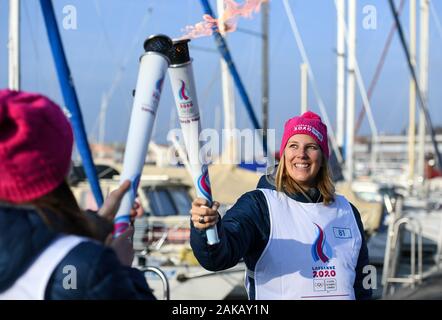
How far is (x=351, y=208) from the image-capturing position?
3.37 m

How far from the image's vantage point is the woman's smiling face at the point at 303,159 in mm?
3270

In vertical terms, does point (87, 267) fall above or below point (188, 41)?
below

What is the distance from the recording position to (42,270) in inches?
63.0

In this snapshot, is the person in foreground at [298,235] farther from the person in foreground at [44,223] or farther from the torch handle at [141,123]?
the person in foreground at [44,223]

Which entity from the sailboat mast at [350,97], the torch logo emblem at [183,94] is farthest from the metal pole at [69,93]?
the sailboat mast at [350,97]

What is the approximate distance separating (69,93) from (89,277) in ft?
18.9

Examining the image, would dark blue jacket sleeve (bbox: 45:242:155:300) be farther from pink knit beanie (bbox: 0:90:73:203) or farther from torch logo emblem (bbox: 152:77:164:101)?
torch logo emblem (bbox: 152:77:164:101)

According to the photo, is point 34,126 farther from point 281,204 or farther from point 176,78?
point 281,204

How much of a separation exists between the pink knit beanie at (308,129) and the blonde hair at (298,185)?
0.11 metres

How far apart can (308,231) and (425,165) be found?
72.9 feet

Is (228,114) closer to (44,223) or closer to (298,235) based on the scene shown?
(298,235)

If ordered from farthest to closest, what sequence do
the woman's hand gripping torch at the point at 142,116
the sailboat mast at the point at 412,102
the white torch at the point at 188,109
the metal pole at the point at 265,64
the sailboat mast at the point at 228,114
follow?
the sailboat mast at the point at 412,102 → the metal pole at the point at 265,64 → the sailboat mast at the point at 228,114 → the white torch at the point at 188,109 → the woman's hand gripping torch at the point at 142,116

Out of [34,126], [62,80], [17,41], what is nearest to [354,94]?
[17,41]

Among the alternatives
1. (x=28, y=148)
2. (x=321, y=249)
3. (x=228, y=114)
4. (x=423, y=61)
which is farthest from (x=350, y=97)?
(x=28, y=148)
